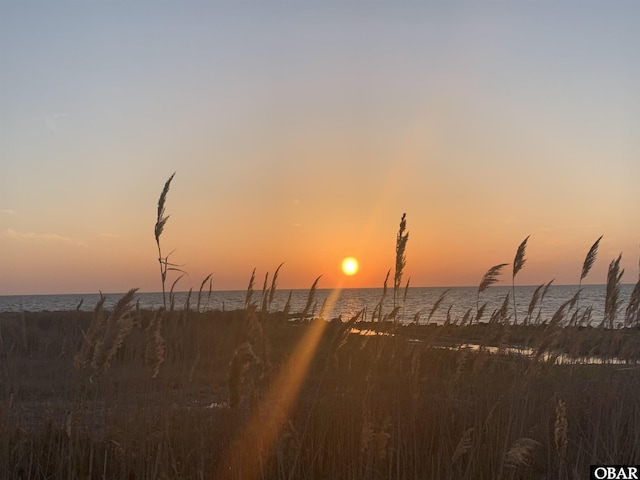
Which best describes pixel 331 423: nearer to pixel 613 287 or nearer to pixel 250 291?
pixel 250 291

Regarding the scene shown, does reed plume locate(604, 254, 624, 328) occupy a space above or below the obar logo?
above

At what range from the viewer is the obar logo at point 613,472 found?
12.6 ft

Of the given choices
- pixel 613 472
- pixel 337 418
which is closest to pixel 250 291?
pixel 337 418

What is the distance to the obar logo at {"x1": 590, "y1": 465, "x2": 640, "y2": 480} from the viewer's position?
12.6 feet

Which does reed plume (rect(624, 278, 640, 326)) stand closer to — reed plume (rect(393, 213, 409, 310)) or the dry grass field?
the dry grass field

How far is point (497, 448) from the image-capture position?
420cm

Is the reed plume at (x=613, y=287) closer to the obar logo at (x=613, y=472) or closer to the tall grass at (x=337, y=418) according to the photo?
the tall grass at (x=337, y=418)

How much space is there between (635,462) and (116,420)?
4221 millimetres

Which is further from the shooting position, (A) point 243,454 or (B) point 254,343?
(A) point 243,454

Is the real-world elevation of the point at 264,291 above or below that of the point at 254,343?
above

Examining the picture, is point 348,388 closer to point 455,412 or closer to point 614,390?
point 455,412

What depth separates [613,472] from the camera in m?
3.86

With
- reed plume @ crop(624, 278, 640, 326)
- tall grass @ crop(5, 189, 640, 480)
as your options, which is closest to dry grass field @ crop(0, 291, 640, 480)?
tall grass @ crop(5, 189, 640, 480)

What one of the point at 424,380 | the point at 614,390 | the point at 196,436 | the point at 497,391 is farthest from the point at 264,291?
the point at 614,390
